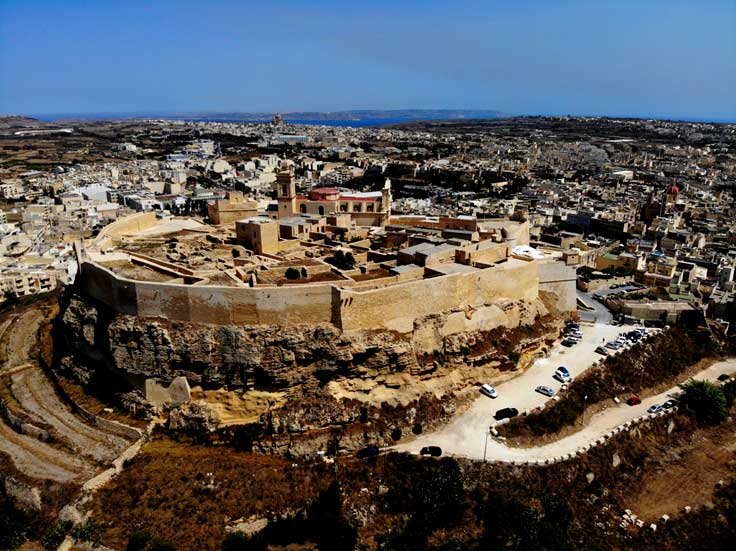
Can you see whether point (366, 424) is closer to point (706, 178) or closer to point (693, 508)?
point (693, 508)

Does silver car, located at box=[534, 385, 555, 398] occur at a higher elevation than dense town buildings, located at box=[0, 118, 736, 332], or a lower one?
lower

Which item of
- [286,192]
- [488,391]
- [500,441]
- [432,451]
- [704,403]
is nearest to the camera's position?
[432,451]

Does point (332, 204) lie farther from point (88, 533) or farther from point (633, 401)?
point (88, 533)

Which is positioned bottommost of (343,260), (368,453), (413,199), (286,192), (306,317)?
(368,453)

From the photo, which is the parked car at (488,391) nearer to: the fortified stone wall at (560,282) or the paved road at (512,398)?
the paved road at (512,398)

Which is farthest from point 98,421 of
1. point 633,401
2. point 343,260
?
point 633,401

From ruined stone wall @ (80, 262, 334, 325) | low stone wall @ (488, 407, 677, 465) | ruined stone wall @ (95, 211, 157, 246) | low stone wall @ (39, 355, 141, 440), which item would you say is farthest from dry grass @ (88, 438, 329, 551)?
ruined stone wall @ (95, 211, 157, 246)

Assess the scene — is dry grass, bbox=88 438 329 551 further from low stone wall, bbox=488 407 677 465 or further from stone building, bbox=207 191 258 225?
stone building, bbox=207 191 258 225
